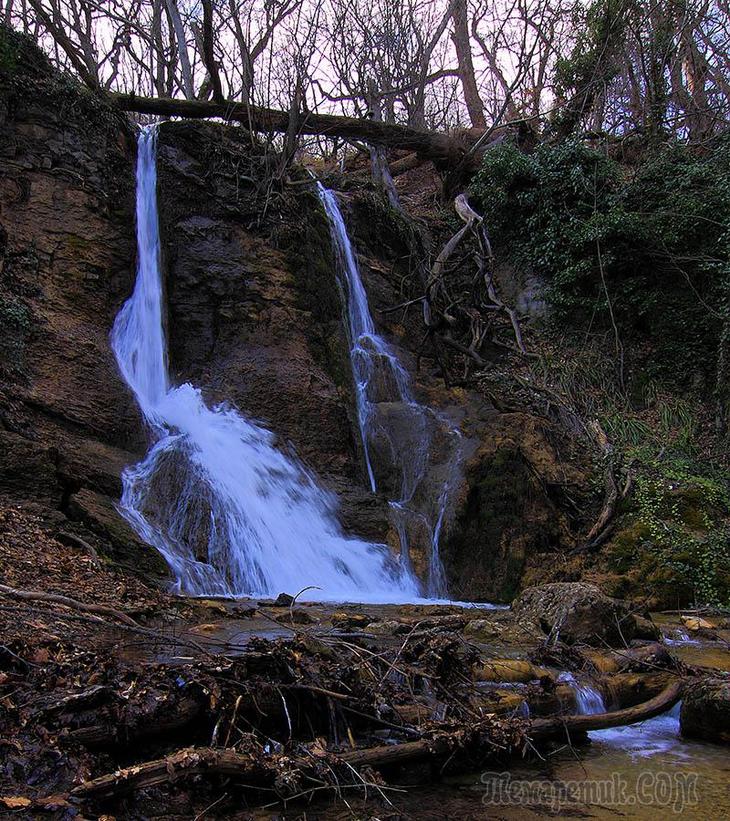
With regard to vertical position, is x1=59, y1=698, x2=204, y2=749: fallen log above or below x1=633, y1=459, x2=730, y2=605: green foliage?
above

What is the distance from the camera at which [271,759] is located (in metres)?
2.40

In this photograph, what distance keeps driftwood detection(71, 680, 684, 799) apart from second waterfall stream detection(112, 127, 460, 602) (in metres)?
3.69

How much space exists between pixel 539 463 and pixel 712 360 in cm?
622

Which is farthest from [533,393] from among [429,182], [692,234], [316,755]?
[429,182]

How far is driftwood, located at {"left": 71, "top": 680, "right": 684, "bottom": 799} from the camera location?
6.93 ft

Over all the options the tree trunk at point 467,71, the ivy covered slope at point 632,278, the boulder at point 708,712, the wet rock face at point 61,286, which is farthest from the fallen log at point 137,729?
the tree trunk at point 467,71

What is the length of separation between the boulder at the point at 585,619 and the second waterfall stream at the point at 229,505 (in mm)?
2450

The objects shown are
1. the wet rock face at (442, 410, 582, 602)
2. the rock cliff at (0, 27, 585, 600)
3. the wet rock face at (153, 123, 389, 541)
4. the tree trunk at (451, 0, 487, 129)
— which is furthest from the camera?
the tree trunk at (451, 0, 487, 129)

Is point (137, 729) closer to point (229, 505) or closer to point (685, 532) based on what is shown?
point (229, 505)

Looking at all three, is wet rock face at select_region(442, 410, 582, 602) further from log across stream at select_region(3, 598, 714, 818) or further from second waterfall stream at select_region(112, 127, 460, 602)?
log across stream at select_region(3, 598, 714, 818)

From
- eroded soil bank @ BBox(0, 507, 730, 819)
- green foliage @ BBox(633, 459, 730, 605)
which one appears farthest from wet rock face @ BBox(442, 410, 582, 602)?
eroded soil bank @ BBox(0, 507, 730, 819)

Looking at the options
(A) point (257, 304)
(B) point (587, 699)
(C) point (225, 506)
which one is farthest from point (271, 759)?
(A) point (257, 304)

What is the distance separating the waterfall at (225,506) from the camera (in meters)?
7.25

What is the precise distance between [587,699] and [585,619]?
4.01ft
